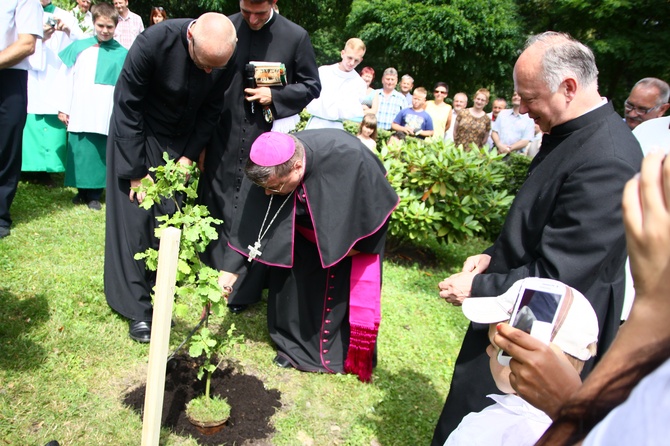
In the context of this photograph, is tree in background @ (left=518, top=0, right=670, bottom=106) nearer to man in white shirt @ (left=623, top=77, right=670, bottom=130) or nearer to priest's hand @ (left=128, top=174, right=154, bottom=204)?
man in white shirt @ (left=623, top=77, right=670, bottom=130)

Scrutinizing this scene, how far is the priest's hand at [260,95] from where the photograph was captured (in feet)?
13.7

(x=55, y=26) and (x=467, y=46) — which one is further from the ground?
(x=467, y=46)

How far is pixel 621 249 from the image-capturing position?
2133 mm

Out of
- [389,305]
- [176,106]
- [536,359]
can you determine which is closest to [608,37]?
[389,305]

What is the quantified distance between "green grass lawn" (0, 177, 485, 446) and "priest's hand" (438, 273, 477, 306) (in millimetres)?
1342

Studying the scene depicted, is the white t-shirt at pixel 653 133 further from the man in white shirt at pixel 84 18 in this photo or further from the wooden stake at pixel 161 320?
the man in white shirt at pixel 84 18

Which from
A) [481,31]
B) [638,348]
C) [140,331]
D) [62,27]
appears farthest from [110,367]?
[481,31]

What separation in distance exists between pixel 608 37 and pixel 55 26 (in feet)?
49.9

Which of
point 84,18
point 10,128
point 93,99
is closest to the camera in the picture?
point 10,128

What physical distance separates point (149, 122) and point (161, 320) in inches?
74.0

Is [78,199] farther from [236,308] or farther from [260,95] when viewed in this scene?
[260,95]

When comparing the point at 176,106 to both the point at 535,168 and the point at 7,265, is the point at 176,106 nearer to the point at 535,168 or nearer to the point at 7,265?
the point at 7,265

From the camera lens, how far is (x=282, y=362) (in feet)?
12.9

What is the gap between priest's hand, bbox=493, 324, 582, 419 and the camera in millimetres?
1119
